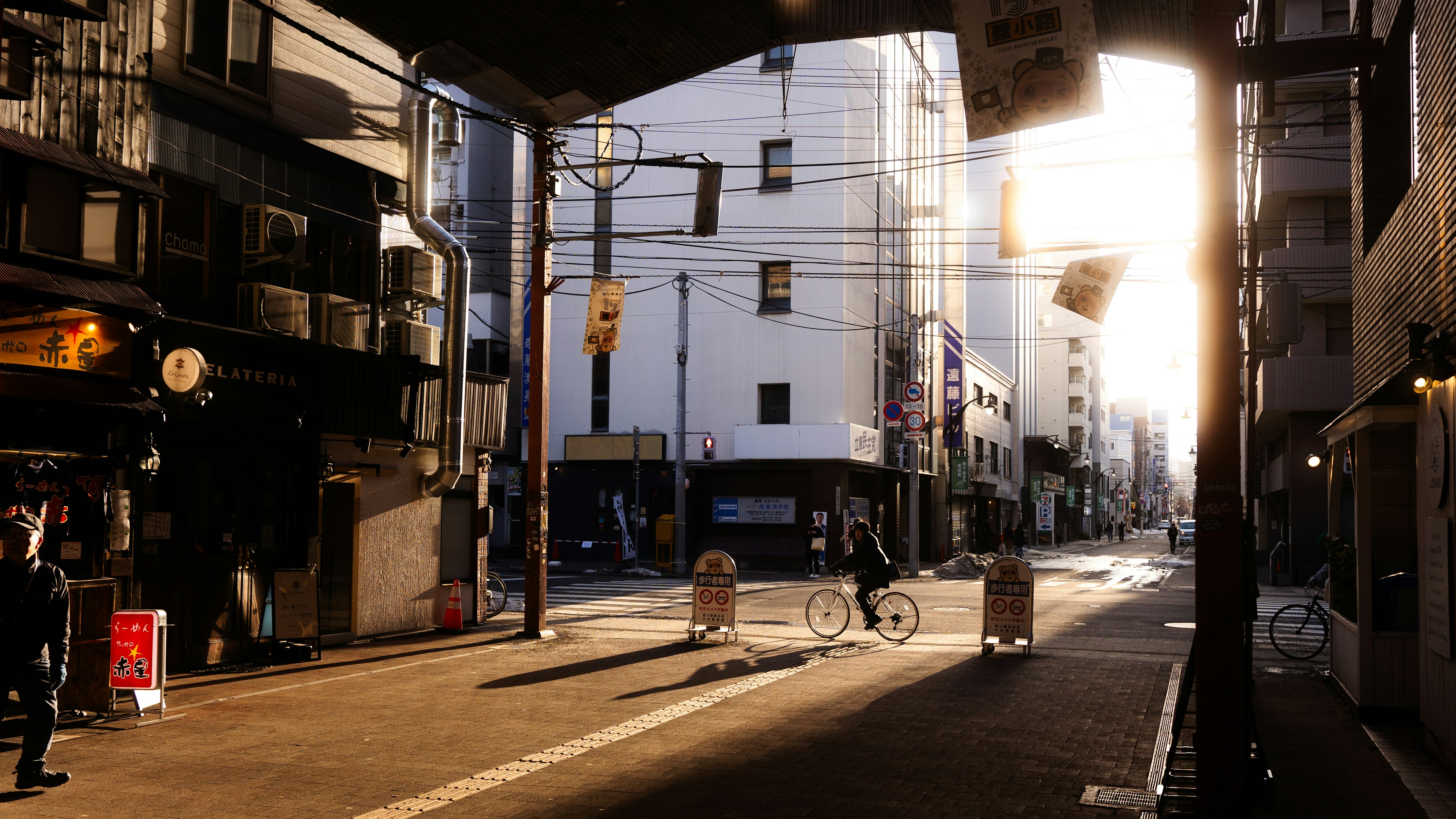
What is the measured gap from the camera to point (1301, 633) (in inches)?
Answer: 629

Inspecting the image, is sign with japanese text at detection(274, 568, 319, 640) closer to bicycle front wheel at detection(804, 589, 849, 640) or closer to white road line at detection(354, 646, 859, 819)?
white road line at detection(354, 646, 859, 819)

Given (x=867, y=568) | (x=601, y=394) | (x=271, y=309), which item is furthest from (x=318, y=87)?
(x=601, y=394)

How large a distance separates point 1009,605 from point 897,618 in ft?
7.02

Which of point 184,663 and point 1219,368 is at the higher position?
point 1219,368

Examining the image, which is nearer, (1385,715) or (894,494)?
(1385,715)

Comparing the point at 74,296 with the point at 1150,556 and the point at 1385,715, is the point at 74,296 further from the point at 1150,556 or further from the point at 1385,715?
the point at 1150,556

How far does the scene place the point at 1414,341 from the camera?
925 cm

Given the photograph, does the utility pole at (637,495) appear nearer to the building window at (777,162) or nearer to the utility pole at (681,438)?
the utility pole at (681,438)

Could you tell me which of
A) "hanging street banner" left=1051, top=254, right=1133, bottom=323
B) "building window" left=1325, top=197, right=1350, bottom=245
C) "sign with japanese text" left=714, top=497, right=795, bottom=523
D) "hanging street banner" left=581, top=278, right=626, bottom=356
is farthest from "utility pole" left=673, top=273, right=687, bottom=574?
"hanging street banner" left=1051, top=254, right=1133, bottom=323

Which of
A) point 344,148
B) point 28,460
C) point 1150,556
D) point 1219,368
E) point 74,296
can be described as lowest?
point 1150,556

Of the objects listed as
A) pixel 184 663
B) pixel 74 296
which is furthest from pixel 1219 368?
pixel 184 663

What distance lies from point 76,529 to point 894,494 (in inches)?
1474

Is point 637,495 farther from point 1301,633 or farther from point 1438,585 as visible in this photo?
point 1438,585

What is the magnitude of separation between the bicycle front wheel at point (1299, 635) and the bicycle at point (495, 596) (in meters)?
12.5
